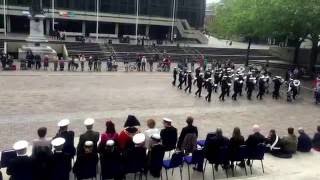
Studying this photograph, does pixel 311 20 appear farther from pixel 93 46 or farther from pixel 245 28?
pixel 93 46

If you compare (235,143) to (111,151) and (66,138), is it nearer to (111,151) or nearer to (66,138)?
(111,151)

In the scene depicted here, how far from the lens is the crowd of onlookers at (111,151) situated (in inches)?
365

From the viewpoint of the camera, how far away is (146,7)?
2680 inches

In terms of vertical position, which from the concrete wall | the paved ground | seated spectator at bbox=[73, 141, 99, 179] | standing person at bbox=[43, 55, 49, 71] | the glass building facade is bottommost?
the paved ground

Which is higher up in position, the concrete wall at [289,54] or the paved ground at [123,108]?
the concrete wall at [289,54]

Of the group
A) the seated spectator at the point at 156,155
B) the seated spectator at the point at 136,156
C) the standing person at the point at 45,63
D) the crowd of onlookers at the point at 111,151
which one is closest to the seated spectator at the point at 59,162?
the crowd of onlookers at the point at 111,151

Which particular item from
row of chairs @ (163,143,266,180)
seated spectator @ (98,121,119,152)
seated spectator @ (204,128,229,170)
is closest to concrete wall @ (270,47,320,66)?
row of chairs @ (163,143,266,180)

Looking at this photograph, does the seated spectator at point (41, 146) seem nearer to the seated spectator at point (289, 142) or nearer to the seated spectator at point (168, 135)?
the seated spectator at point (168, 135)

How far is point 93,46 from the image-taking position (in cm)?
4969

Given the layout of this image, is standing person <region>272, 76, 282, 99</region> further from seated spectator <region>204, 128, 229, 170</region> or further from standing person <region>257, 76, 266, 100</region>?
seated spectator <region>204, 128, 229, 170</region>

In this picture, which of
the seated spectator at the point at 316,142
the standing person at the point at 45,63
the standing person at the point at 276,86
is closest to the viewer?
the seated spectator at the point at 316,142

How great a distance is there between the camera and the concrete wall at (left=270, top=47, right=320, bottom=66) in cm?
4834

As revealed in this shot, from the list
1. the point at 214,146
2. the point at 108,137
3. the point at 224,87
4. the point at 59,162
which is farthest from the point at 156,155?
the point at 224,87

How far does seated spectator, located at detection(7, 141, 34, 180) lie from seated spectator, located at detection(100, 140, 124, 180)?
1802mm
